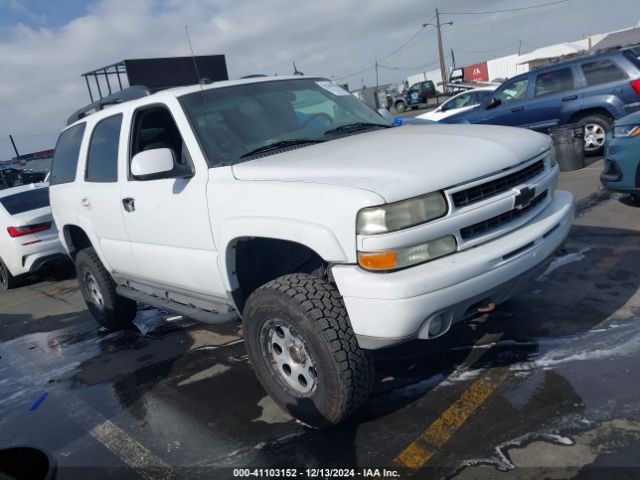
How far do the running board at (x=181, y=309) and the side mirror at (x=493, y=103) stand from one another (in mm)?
8527

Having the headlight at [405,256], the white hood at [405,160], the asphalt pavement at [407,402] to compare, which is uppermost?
the white hood at [405,160]

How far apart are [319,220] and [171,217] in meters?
1.42

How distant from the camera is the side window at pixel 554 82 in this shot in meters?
9.73

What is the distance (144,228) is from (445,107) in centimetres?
1251

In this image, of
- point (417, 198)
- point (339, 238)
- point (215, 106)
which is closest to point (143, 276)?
point (215, 106)

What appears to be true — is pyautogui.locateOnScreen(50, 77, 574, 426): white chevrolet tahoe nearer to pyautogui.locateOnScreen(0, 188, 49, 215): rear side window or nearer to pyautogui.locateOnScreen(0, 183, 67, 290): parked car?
pyautogui.locateOnScreen(0, 183, 67, 290): parked car

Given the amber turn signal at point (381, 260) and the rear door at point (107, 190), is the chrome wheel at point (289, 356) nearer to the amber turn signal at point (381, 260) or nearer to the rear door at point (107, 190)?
the amber turn signal at point (381, 260)

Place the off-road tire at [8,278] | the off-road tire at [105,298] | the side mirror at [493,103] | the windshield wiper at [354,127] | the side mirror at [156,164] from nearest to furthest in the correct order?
the side mirror at [156,164] → the windshield wiper at [354,127] → the off-road tire at [105,298] → the off-road tire at [8,278] → the side mirror at [493,103]

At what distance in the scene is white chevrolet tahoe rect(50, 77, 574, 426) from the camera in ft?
8.20

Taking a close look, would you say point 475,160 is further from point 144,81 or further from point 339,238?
point 144,81

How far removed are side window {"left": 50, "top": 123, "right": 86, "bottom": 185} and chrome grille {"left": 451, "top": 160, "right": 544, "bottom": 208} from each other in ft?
12.5

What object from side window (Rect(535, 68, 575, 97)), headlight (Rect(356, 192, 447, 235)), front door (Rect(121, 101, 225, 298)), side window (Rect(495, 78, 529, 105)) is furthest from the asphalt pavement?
side window (Rect(495, 78, 529, 105))

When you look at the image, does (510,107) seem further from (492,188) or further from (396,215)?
(396,215)

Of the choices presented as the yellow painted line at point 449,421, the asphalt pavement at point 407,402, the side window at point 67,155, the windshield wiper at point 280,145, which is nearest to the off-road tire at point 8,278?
the side window at point 67,155
